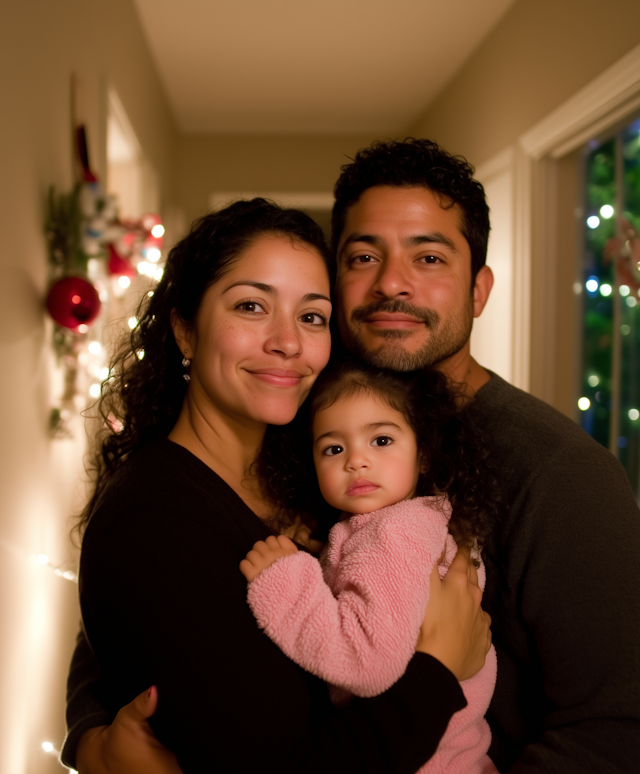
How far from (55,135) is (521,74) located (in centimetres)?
246

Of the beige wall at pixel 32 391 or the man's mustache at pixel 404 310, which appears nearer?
the man's mustache at pixel 404 310

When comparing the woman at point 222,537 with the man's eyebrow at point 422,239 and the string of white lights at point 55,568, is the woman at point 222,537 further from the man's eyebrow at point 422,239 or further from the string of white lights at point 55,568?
the string of white lights at point 55,568

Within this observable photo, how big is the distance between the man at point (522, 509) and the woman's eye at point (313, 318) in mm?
214

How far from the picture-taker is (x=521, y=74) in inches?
135

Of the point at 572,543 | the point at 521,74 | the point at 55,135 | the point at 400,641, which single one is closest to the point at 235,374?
the point at 400,641

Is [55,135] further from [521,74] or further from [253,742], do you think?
[521,74]

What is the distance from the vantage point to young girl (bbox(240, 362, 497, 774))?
99cm

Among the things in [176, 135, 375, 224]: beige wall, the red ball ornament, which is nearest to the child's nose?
the red ball ornament

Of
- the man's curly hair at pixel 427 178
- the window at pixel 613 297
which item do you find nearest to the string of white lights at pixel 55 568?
the man's curly hair at pixel 427 178

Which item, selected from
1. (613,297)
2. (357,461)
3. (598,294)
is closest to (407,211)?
(357,461)

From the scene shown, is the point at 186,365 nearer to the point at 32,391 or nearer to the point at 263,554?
the point at 263,554

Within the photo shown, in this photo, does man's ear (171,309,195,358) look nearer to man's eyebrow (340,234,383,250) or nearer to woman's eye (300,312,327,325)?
woman's eye (300,312,327,325)

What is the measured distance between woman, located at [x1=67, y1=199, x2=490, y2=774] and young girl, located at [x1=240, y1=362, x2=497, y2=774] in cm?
4

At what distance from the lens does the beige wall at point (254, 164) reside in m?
5.75
